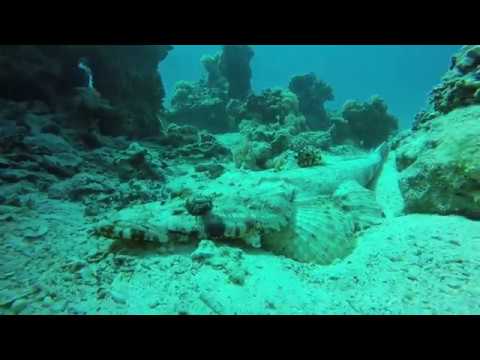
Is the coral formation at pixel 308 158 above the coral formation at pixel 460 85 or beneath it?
beneath

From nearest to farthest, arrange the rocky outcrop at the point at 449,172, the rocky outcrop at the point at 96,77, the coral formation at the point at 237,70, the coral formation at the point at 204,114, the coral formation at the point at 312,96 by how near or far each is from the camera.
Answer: the rocky outcrop at the point at 449,172
the rocky outcrop at the point at 96,77
the coral formation at the point at 204,114
the coral formation at the point at 312,96
the coral formation at the point at 237,70

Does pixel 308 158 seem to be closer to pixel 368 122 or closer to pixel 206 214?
pixel 206 214

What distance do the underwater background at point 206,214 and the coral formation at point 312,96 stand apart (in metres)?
8.17

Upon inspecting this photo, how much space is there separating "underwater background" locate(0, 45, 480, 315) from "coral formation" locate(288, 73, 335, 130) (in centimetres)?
817

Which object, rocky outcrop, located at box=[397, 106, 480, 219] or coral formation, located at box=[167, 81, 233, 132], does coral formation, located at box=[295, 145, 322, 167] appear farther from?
coral formation, located at box=[167, 81, 233, 132]

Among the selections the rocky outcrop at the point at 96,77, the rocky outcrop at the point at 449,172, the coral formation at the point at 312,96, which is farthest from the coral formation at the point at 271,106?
A: the rocky outcrop at the point at 449,172

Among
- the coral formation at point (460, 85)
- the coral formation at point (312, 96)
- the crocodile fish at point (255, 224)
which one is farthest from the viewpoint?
the coral formation at point (312, 96)

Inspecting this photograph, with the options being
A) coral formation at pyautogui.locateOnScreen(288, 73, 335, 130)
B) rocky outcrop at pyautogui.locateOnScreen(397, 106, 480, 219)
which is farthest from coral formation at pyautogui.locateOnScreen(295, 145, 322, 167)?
coral formation at pyautogui.locateOnScreen(288, 73, 335, 130)

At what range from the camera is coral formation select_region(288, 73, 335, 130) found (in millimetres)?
16562

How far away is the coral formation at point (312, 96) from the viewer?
54.3 ft

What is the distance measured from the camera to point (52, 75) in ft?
23.9

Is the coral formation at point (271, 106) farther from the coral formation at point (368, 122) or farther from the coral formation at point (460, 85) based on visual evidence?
the coral formation at point (460, 85)
